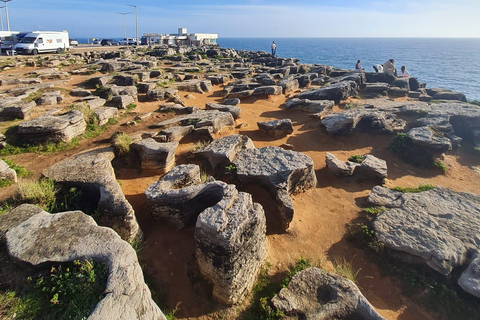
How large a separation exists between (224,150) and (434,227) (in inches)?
247

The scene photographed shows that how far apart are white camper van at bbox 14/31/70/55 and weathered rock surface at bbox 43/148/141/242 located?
39.1 meters

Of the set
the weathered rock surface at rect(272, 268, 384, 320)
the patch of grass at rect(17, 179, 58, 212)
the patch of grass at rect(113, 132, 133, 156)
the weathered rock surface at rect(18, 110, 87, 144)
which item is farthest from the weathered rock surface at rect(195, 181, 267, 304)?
the weathered rock surface at rect(18, 110, 87, 144)

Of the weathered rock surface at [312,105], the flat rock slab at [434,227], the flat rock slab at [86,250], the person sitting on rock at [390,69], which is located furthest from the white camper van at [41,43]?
the flat rock slab at [434,227]

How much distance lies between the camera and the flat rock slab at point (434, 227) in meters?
6.29

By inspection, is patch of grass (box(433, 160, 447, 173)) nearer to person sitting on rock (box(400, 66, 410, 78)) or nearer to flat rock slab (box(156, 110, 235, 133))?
flat rock slab (box(156, 110, 235, 133))

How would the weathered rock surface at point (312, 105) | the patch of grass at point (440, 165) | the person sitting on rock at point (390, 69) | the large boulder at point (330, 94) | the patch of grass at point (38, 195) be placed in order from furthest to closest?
the person sitting on rock at point (390, 69) → the large boulder at point (330, 94) → the weathered rock surface at point (312, 105) → the patch of grass at point (440, 165) → the patch of grass at point (38, 195)

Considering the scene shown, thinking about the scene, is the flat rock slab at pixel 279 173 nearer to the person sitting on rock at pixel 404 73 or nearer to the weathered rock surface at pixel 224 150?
the weathered rock surface at pixel 224 150

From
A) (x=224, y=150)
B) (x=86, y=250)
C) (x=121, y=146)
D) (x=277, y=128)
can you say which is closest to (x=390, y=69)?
(x=277, y=128)

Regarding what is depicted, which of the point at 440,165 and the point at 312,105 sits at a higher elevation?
the point at 312,105

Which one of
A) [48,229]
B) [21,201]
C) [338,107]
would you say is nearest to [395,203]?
[48,229]

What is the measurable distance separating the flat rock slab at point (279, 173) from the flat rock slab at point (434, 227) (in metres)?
2.25

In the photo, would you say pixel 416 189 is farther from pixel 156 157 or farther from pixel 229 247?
pixel 156 157

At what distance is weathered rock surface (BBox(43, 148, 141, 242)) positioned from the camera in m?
6.29

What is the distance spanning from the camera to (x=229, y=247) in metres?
5.27
